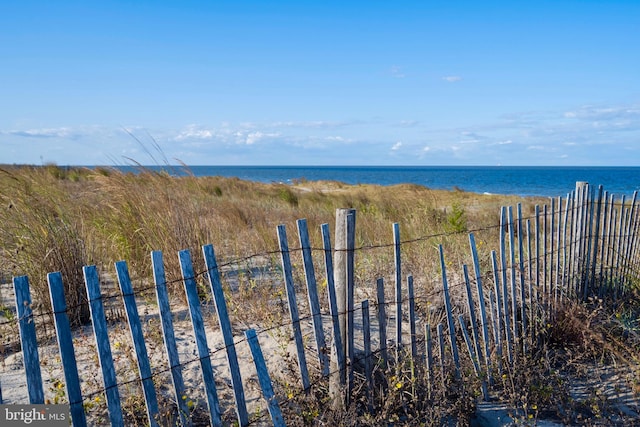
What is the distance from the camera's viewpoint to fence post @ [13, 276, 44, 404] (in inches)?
79.1

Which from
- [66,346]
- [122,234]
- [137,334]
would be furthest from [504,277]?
[122,234]

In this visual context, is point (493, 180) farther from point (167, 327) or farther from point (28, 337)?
point (28, 337)

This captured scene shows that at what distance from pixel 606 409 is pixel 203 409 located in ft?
8.96

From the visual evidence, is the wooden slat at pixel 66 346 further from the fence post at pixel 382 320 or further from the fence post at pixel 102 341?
the fence post at pixel 382 320

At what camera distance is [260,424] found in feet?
10.1

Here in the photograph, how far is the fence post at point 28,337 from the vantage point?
201 cm

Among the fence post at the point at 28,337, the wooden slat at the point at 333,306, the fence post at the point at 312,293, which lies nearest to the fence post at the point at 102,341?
the fence post at the point at 28,337

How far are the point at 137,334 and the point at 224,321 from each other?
1.33 ft

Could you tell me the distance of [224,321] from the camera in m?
2.51

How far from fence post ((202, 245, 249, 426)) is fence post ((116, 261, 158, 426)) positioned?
0.35m

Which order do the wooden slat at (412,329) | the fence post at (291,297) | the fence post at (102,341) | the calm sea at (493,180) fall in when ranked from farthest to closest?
the calm sea at (493,180) < the wooden slat at (412,329) < the fence post at (291,297) < the fence post at (102,341)

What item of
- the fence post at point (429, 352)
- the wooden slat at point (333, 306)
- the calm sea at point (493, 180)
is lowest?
the calm sea at point (493, 180)

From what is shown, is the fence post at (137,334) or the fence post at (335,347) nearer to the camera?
the fence post at (137,334)

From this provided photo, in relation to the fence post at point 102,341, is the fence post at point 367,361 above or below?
below
